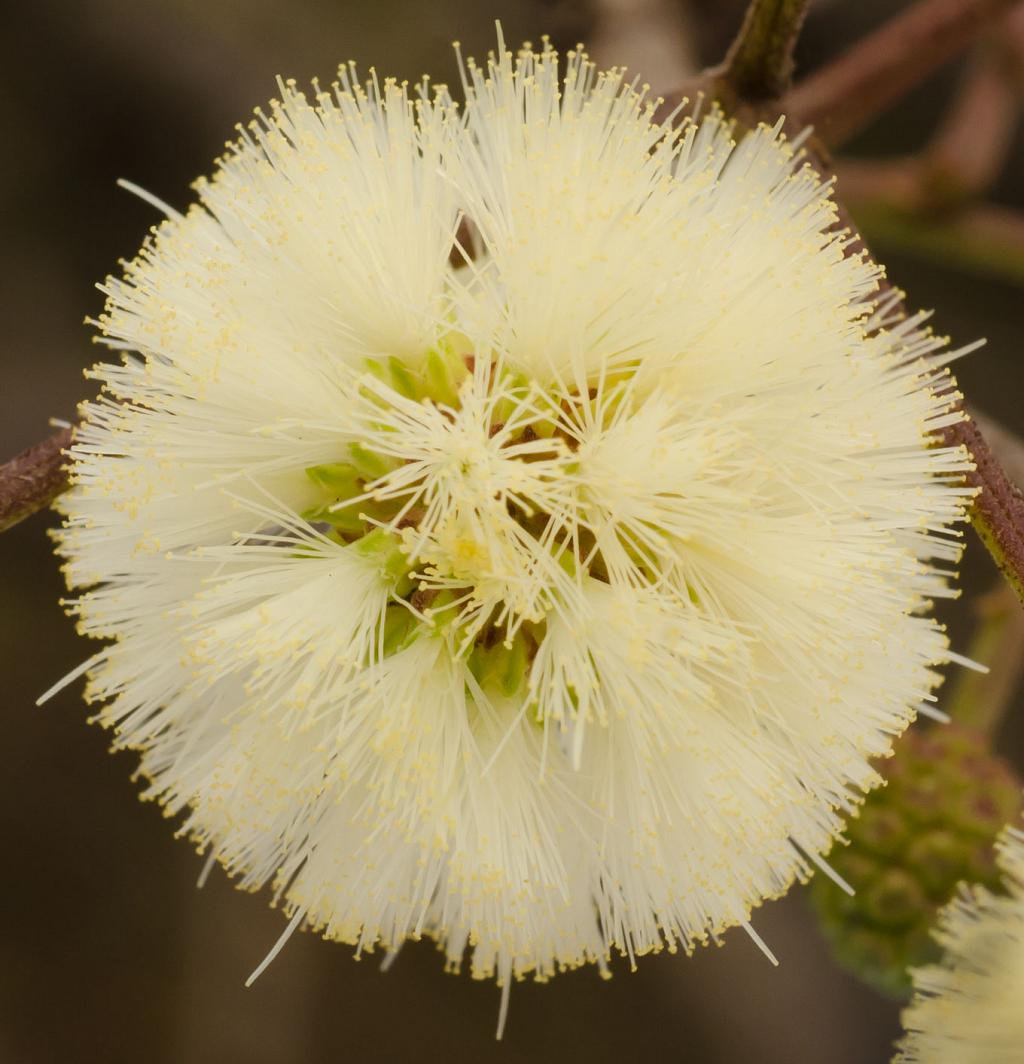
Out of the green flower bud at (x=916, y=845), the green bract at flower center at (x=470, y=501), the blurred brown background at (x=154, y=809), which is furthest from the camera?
the blurred brown background at (x=154, y=809)

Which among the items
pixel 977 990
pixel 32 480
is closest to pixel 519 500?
pixel 32 480

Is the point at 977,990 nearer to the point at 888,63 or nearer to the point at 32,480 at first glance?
the point at 32,480

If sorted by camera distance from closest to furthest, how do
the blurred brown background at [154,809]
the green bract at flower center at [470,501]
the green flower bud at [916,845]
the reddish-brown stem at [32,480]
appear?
1. the green bract at flower center at [470,501]
2. the reddish-brown stem at [32,480]
3. the green flower bud at [916,845]
4. the blurred brown background at [154,809]

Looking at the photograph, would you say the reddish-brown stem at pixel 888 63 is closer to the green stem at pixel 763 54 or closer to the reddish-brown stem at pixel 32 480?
the green stem at pixel 763 54

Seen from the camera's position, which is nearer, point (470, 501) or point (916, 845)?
point (470, 501)

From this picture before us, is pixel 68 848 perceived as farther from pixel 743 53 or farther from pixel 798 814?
pixel 743 53

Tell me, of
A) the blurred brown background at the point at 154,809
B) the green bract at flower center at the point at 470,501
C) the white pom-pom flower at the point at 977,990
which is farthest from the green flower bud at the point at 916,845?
the blurred brown background at the point at 154,809
